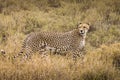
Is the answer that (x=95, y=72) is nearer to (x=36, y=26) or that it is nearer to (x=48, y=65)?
(x=48, y=65)

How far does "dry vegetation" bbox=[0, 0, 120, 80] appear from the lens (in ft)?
27.5

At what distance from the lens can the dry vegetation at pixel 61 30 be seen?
8383mm

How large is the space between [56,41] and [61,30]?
2.59m

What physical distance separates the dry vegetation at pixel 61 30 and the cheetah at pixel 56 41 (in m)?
0.37

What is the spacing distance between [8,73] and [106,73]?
2.06m

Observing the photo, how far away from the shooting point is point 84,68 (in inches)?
348

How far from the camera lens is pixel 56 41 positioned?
10.3 m

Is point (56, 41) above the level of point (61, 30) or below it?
above

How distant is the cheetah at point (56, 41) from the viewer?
9.95m

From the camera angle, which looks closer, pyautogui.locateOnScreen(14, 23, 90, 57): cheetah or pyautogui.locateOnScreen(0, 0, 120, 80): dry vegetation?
pyautogui.locateOnScreen(0, 0, 120, 80): dry vegetation

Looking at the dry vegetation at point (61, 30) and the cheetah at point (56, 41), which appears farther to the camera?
the cheetah at point (56, 41)

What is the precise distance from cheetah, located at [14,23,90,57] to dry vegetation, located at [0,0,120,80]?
37 centimetres

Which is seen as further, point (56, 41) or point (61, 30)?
point (61, 30)

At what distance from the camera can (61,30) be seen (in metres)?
12.9
